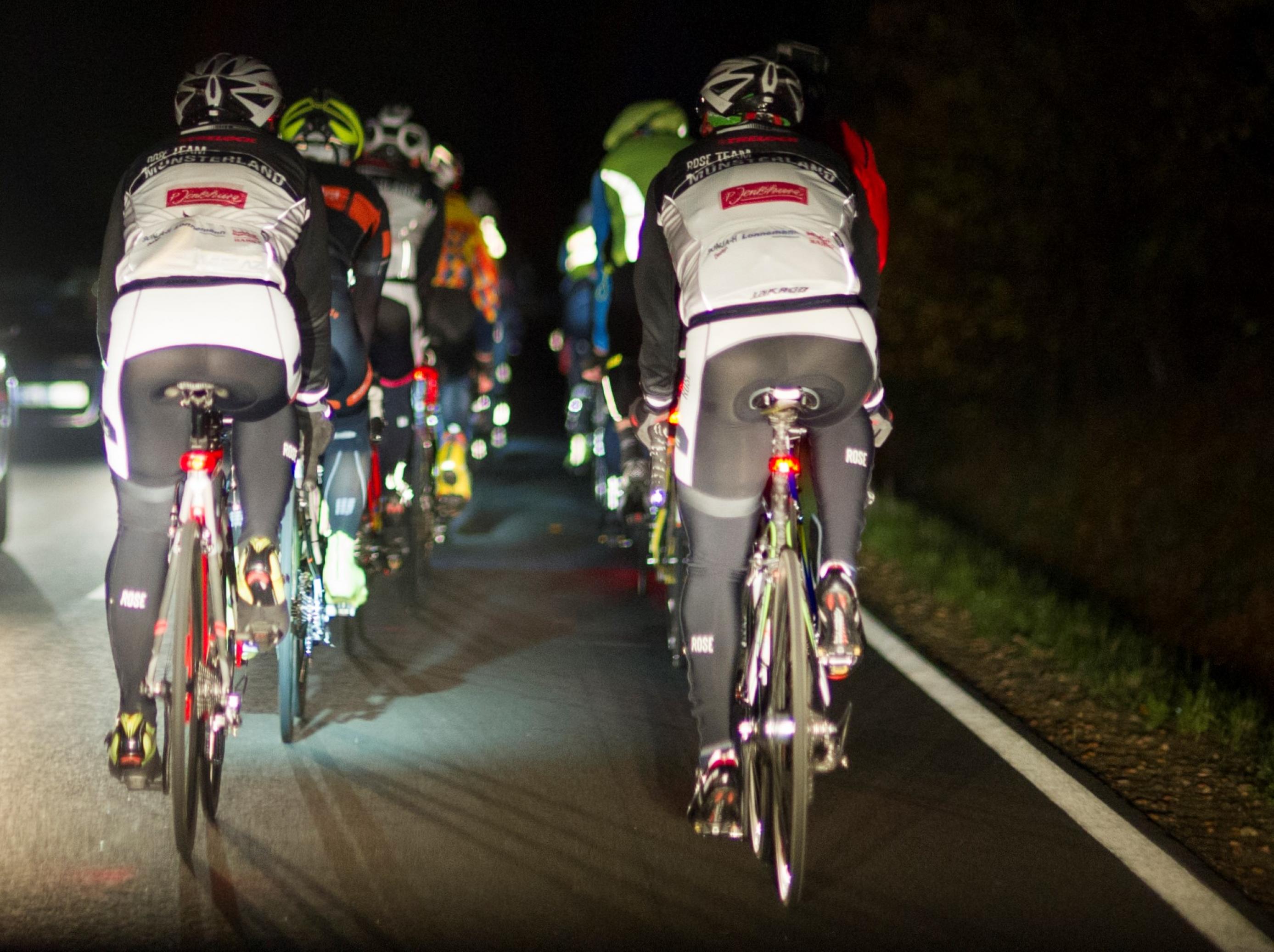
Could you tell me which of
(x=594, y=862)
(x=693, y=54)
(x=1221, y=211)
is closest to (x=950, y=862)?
(x=594, y=862)

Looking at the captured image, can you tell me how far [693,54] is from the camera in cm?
3416

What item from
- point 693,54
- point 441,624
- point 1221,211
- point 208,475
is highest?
point 693,54

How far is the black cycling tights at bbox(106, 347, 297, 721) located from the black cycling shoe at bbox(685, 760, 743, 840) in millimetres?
1558

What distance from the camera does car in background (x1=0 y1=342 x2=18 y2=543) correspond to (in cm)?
925

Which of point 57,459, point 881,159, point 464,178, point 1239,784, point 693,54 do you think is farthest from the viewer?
point 464,178

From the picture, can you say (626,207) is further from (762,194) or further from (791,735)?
(791,735)

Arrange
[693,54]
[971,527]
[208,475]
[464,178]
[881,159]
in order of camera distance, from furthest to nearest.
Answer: [464,178], [693,54], [881,159], [971,527], [208,475]

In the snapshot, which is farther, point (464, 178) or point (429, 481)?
point (464, 178)

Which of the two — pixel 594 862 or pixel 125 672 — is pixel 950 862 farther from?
pixel 125 672

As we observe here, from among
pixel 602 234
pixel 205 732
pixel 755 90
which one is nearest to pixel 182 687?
pixel 205 732

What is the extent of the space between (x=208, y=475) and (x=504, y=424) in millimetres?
11833

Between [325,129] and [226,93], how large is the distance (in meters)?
1.90

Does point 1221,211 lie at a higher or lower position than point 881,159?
lower

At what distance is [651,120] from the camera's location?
7.63 m
